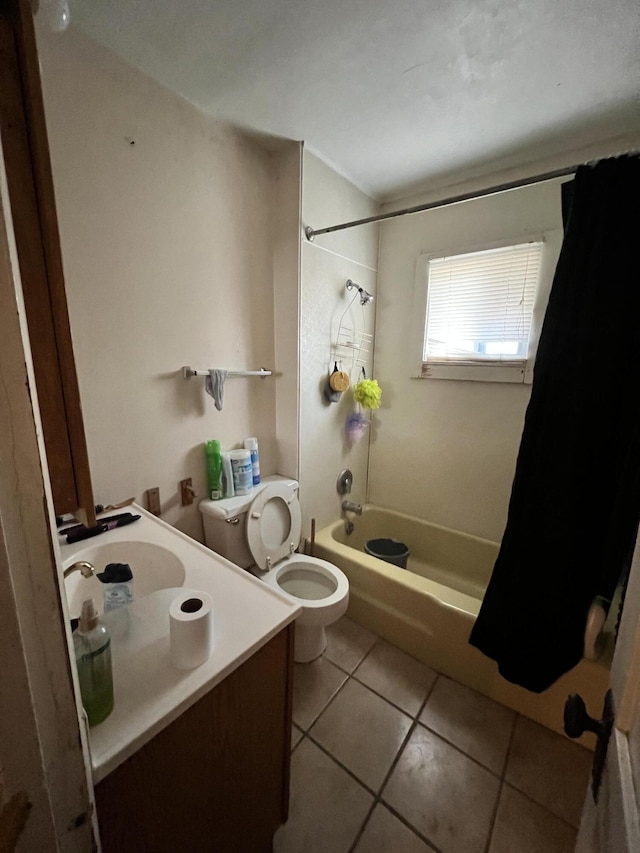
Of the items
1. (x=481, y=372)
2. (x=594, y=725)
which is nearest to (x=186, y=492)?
(x=594, y=725)

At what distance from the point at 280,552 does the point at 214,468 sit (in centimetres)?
54

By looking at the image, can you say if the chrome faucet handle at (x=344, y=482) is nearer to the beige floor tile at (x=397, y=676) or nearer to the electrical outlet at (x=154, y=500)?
the beige floor tile at (x=397, y=676)

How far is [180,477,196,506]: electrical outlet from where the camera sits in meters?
1.53

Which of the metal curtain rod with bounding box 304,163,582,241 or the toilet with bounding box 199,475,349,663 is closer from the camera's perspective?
the metal curtain rod with bounding box 304,163,582,241

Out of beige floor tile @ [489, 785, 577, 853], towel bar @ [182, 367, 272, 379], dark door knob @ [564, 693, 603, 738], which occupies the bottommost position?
beige floor tile @ [489, 785, 577, 853]

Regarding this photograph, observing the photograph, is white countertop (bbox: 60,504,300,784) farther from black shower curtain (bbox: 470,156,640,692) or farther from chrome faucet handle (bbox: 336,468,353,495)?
chrome faucet handle (bbox: 336,468,353,495)

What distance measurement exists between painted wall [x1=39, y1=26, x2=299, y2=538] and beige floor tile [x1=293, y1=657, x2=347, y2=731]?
0.87 metres

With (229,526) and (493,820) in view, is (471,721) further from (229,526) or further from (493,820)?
(229,526)

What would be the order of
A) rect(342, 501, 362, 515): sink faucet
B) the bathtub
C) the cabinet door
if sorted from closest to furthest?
1. the cabinet door
2. the bathtub
3. rect(342, 501, 362, 515): sink faucet

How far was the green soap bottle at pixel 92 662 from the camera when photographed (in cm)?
55

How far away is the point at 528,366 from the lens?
1.83 m

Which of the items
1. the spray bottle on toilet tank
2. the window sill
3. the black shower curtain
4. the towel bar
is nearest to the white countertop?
the spray bottle on toilet tank

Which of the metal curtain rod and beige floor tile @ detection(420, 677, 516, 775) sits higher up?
the metal curtain rod

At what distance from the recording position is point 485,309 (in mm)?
1955
